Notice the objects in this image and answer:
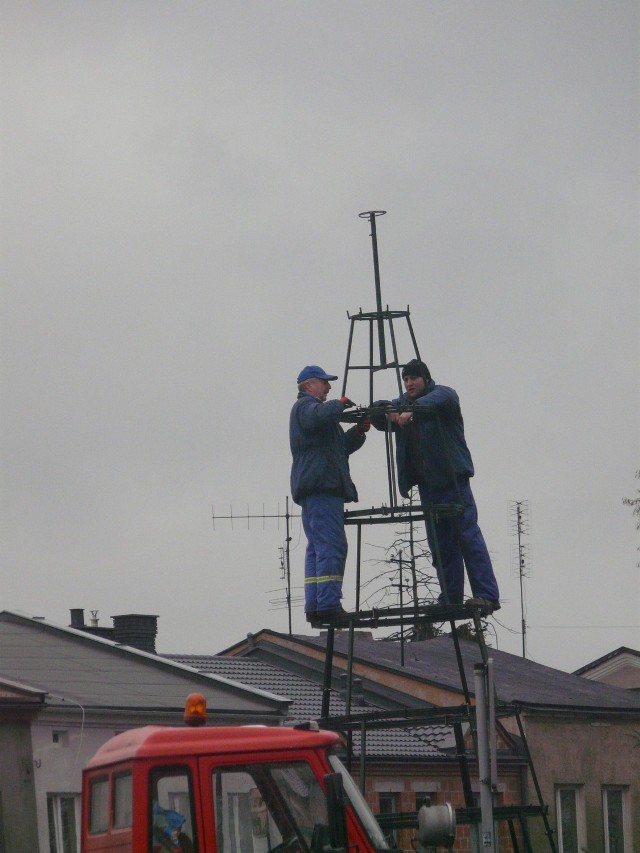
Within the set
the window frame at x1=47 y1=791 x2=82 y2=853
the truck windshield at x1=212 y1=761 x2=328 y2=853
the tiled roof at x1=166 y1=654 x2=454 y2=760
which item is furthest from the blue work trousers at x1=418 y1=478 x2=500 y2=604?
the tiled roof at x1=166 y1=654 x2=454 y2=760

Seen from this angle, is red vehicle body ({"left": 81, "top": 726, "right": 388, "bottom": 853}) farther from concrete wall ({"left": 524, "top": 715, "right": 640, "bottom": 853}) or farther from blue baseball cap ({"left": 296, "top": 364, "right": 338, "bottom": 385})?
concrete wall ({"left": 524, "top": 715, "right": 640, "bottom": 853})

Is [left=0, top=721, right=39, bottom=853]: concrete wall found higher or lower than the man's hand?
lower

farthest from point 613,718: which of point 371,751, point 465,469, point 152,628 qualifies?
point 465,469

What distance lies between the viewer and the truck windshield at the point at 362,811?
10.1 metres

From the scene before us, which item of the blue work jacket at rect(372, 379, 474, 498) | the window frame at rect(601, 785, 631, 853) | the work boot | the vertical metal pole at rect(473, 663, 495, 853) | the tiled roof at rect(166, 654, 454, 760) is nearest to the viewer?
the vertical metal pole at rect(473, 663, 495, 853)

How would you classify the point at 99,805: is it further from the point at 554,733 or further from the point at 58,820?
the point at 554,733

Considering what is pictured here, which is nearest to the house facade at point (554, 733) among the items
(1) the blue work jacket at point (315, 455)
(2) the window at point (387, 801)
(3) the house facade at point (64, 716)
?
(2) the window at point (387, 801)

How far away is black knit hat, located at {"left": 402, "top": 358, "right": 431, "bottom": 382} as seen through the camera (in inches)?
545

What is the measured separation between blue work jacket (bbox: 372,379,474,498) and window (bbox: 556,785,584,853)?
20196 mm

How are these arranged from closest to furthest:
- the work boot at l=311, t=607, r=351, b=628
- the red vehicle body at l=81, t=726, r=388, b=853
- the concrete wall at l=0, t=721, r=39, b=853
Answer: the red vehicle body at l=81, t=726, r=388, b=853, the work boot at l=311, t=607, r=351, b=628, the concrete wall at l=0, t=721, r=39, b=853

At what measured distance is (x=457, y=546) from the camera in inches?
547

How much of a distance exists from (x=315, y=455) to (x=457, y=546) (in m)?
1.51

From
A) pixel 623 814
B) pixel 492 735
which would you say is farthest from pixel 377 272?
pixel 623 814

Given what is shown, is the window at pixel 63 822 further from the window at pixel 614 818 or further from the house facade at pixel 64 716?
the window at pixel 614 818
